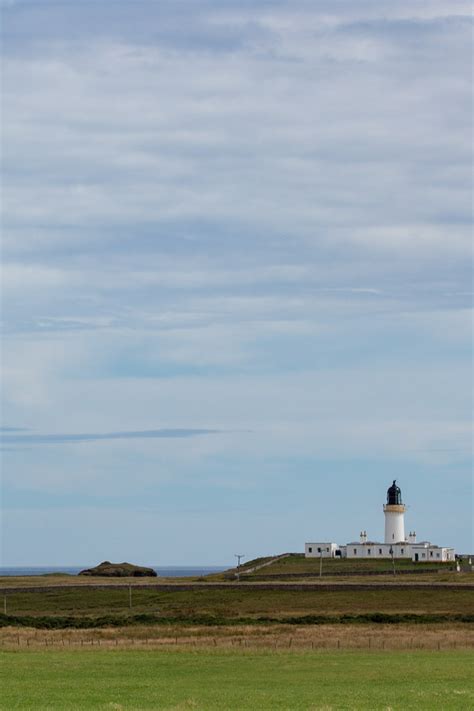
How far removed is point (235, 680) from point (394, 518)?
12479cm

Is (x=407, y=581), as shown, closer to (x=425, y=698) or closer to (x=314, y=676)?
(x=314, y=676)

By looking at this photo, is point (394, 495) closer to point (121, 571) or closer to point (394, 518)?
point (394, 518)

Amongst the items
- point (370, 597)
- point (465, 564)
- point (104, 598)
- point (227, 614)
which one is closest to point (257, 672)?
point (227, 614)

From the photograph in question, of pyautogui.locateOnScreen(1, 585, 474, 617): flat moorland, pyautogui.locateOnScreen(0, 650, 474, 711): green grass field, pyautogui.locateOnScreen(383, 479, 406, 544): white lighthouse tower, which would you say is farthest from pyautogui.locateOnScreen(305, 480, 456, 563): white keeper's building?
pyautogui.locateOnScreen(0, 650, 474, 711): green grass field

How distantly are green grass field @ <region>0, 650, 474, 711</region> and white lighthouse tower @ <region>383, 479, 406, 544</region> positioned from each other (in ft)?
366

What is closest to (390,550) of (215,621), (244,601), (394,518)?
(394,518)

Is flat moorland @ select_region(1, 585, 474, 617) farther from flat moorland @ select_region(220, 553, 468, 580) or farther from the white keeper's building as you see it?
the white keeper's building

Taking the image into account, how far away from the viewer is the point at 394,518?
162 metres

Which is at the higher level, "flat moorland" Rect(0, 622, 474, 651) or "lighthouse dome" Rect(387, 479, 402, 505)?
"lighthouse dome" Rect(387, 479, 402, 505)

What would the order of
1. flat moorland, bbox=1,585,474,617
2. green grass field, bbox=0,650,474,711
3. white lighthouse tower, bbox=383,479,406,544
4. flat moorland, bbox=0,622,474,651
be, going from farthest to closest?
white lighthouse tower, bbox=383,479,406,544 < flat moorland, bbox=1,585,474,617 < flat moorland, bbox=0,622,474,651 < green grass field, bbox=0,650,474,711

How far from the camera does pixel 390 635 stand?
193ft

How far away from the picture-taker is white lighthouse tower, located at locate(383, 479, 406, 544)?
161125 mm

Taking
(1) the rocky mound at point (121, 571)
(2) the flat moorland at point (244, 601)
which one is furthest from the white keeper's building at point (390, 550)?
(2) the flat moorland at point (244, 601)

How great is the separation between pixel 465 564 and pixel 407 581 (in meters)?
32.7
